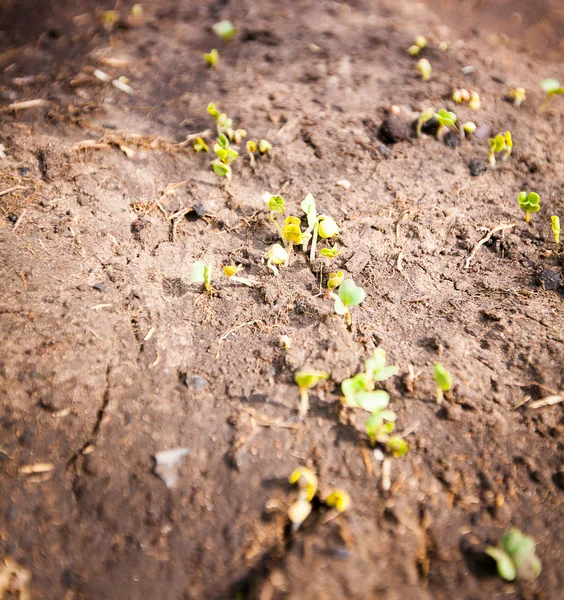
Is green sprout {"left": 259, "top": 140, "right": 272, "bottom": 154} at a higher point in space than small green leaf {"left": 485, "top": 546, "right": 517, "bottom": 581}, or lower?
higher

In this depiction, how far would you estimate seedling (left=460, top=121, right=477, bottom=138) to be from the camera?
2.44 metres

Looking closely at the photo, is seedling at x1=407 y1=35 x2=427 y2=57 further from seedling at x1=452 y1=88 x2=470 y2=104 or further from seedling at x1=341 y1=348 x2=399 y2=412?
seedling at x1=341 y1=348 x2=399 y2=412

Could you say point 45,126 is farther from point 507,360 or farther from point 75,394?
point 507,360

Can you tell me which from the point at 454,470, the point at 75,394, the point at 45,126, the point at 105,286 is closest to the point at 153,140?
the point at 45,126

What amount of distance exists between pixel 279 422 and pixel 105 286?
922 millimetres

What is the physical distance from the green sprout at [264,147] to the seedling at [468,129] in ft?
3.53

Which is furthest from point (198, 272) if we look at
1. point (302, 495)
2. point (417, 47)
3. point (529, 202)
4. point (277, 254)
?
point (417, 47)

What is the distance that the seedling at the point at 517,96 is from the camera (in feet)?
8.78

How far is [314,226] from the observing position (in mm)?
1991

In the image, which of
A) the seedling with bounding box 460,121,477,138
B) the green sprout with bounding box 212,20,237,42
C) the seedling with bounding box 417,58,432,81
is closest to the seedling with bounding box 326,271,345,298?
the seedling with bounding box 460,121,477,138

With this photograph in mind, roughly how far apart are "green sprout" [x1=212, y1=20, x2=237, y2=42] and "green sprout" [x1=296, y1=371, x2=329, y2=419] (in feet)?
8.47

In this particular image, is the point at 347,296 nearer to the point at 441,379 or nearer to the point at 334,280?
the point at 334,280

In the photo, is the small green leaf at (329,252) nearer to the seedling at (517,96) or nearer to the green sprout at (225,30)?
the seedling at (517,96)

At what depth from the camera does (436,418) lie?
5.02 ft
